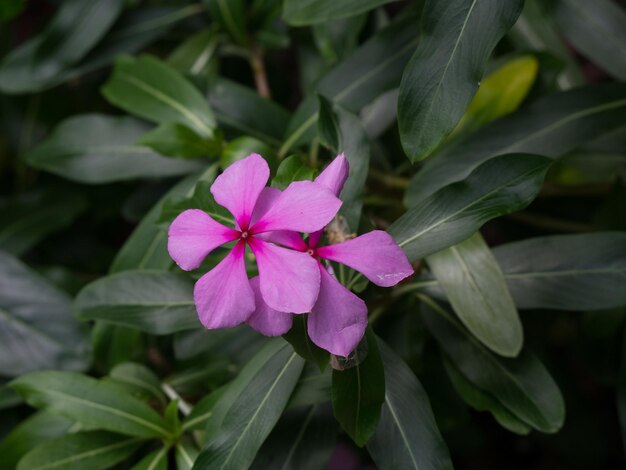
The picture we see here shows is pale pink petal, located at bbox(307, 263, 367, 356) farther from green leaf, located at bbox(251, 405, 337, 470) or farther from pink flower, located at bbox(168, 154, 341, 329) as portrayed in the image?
green leaf, located at bbox(251, 405, 337, 470)

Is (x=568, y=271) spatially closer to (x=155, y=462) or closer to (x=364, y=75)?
(x=364, y=75)

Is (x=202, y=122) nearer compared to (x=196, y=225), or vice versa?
(x=196, y=225)

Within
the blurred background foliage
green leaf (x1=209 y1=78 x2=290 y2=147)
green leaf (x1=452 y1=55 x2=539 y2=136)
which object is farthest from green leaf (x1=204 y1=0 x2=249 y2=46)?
green leaf (x1=452 y1=55 x2=539 y2=136)

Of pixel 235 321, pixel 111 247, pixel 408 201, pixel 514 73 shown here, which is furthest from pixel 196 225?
pixel 111 247

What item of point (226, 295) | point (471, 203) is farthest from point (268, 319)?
point (471, 203)

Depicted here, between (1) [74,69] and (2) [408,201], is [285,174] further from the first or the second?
(1) [74,69]

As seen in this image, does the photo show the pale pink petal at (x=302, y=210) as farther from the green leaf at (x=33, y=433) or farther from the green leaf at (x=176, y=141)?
the green leaf at (x=33, y=433)

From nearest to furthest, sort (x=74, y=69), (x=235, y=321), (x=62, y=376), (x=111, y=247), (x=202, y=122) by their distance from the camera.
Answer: (x=235, y=321)
(x=62, y=376)
(x=202, y=122)
(x=74, y=69)
(x=111, y=247)
